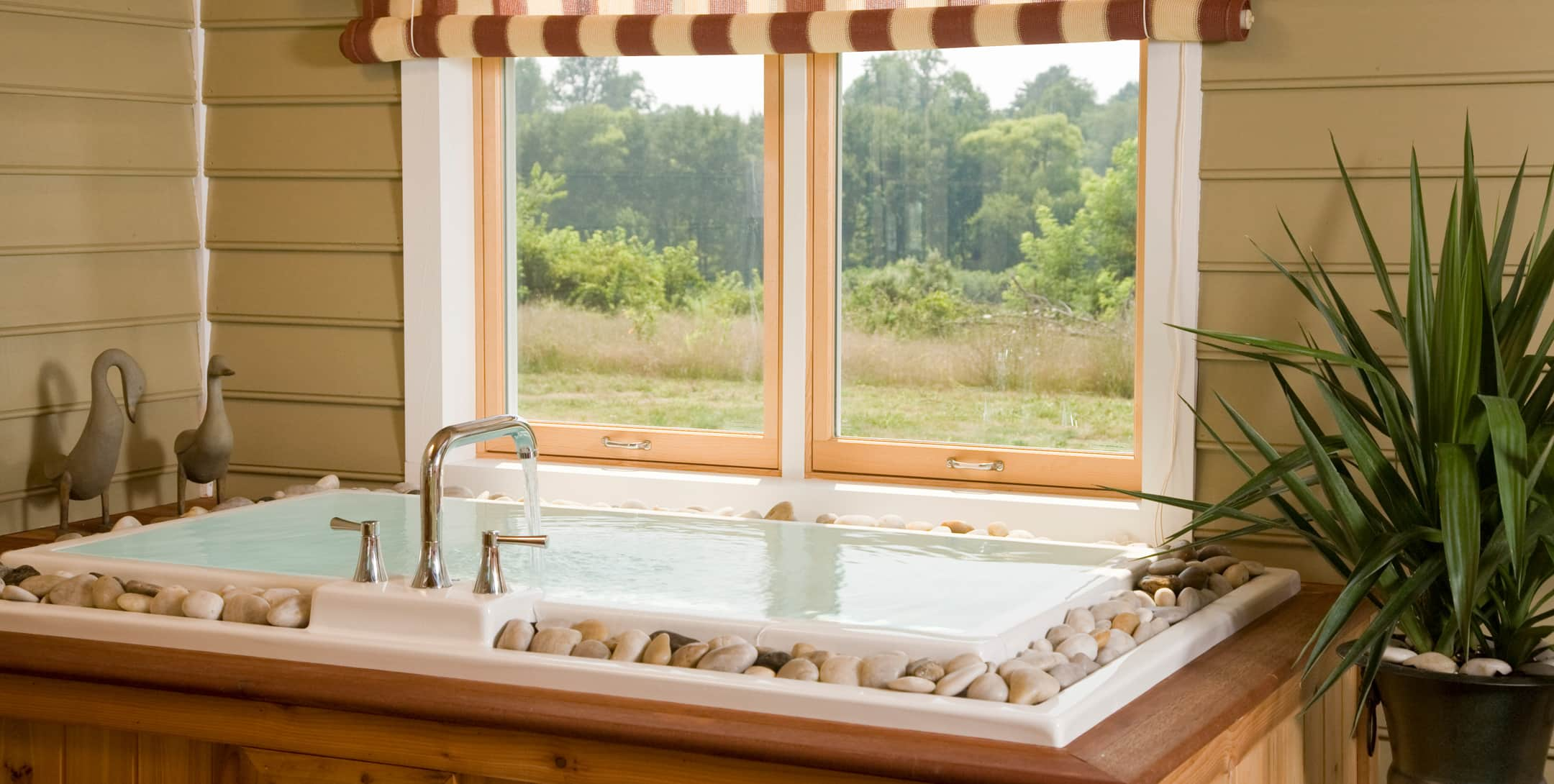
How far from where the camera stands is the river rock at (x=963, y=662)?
6.15 ft

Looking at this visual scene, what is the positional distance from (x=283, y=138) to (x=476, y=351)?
61cm

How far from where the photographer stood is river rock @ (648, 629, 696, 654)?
2025mm

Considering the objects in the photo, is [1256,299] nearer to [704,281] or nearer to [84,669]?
[704,281]

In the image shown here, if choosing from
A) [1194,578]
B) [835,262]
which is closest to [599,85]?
[835,262]

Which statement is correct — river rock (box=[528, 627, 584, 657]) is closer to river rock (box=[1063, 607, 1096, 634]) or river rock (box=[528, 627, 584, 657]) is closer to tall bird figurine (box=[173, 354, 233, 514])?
river rock (box=[1063, 607, 1096, 634])

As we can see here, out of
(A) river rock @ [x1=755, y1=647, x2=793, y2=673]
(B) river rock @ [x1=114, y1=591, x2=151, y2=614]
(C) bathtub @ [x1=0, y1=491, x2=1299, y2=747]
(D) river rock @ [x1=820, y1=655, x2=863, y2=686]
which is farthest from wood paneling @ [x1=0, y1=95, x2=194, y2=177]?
(D) river rock @ [x1=820, y1=655, x2=863, y2=686]

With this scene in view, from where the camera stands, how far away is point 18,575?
2.40 m

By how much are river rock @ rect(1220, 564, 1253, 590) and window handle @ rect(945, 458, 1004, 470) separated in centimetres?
58

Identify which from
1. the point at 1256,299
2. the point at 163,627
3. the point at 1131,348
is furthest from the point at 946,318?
the point at 163,627

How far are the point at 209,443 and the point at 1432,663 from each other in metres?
2.21

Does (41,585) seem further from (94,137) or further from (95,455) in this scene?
(94,137)

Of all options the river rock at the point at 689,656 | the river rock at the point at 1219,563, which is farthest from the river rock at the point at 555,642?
the river rock at the point at 1219,563

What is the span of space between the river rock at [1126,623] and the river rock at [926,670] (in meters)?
0.31

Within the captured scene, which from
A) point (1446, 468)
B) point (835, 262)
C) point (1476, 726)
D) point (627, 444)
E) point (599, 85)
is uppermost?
point (599, 85)
